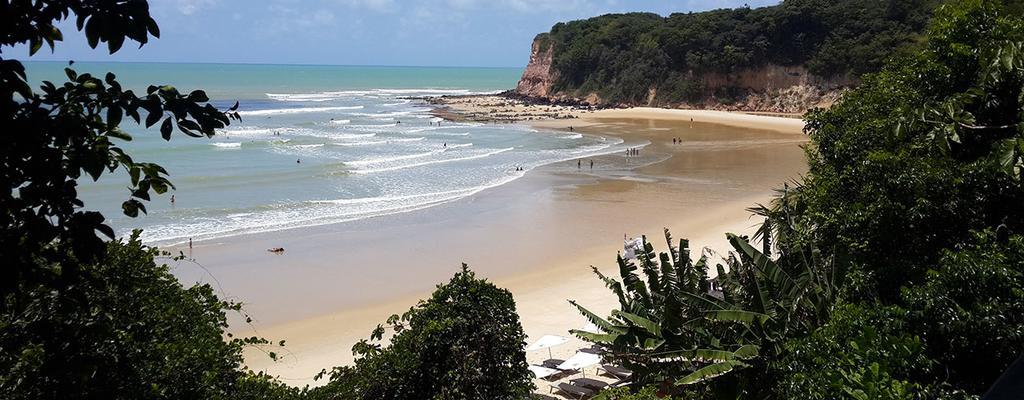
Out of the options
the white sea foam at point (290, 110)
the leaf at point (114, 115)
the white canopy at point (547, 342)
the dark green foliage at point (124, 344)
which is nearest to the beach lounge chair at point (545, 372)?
the white canopy at point (547, 342)

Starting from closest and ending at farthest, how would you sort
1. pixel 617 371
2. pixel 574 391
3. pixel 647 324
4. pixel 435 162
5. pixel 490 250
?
pixel 647 324, pixel 574 391, pixel 617 371, pixel 490 250, pixel 435 162

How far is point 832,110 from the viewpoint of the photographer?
13.8m

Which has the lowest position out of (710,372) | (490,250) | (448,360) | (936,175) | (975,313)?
(490,250)

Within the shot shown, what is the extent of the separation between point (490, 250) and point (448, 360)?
1319cm

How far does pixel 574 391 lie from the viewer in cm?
1105

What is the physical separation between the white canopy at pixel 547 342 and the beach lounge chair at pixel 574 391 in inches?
58.0

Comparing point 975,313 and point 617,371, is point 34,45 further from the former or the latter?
point 617,371

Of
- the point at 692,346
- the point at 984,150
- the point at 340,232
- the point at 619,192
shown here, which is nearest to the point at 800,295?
the point at 692,346

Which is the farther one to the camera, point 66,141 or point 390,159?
point 390,159

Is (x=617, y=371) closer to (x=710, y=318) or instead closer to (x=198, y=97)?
(x=710, y=318)

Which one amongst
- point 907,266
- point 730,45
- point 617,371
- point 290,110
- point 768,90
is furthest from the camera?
point 290,110

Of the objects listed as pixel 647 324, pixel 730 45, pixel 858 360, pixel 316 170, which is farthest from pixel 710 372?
pixel 730 45

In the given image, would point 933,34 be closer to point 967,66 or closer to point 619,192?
point 967,66

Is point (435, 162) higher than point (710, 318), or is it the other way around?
point (710, 318)
